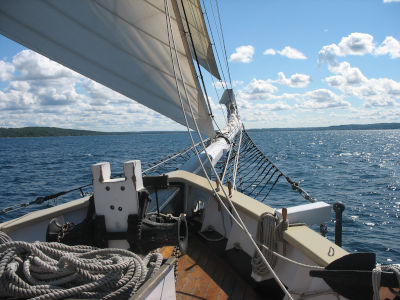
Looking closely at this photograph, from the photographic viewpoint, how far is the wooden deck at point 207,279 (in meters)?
2.73

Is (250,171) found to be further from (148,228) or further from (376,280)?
(376,280)

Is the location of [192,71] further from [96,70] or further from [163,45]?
[96,70]

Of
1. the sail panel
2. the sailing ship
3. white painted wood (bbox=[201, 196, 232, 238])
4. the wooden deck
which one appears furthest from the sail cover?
the wooden deck

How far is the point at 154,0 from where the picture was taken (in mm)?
3322

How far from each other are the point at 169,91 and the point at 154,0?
3.34 ft

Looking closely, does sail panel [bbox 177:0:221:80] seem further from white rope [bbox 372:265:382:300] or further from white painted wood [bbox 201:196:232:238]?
white rope [bbox 372:265:382:300]

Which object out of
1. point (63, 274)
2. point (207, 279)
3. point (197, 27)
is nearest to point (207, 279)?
point (207, 279)

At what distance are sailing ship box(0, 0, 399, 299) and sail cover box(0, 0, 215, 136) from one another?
10mm

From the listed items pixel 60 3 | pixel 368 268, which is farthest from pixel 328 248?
pixel 60 3

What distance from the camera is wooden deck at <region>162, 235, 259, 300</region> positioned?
8.95 feet

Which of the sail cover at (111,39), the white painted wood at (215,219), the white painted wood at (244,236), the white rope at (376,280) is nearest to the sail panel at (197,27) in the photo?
the sail cover at (111,39)

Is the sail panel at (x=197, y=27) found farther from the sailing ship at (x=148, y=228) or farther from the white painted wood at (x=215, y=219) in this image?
the white painted wood at (x=215, y=219)

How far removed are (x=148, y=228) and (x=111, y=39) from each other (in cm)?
208

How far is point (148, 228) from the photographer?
2.46 meters
